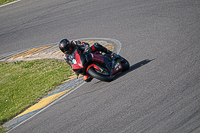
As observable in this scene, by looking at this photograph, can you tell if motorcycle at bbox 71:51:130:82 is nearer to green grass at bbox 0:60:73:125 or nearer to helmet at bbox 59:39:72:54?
helmet at bbox 59:39:72:54

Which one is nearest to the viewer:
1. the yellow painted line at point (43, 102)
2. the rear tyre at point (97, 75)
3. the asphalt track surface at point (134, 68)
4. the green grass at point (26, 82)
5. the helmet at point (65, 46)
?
the asphalt track surface at point (134, 68)

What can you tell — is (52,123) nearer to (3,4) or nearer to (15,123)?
(15,123)

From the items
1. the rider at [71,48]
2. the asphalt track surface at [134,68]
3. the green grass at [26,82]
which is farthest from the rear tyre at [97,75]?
the green grass at [26,82]

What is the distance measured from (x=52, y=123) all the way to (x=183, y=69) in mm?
3734

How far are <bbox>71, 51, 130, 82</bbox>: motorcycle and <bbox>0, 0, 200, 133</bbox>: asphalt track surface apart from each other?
26 cm

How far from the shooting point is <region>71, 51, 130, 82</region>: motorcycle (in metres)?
7.91

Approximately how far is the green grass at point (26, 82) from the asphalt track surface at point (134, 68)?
138 centimetres

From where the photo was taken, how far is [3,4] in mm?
19047

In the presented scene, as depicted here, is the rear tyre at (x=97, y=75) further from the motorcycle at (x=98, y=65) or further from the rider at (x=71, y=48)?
the rider at (x=71, y=48)

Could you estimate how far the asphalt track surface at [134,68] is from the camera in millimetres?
5918

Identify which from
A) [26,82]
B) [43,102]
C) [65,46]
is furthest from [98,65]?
[26,82]

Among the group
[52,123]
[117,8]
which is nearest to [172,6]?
[117,8]

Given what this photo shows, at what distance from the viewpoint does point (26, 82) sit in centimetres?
1095

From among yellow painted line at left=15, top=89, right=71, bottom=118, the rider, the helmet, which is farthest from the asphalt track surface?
the helmet
